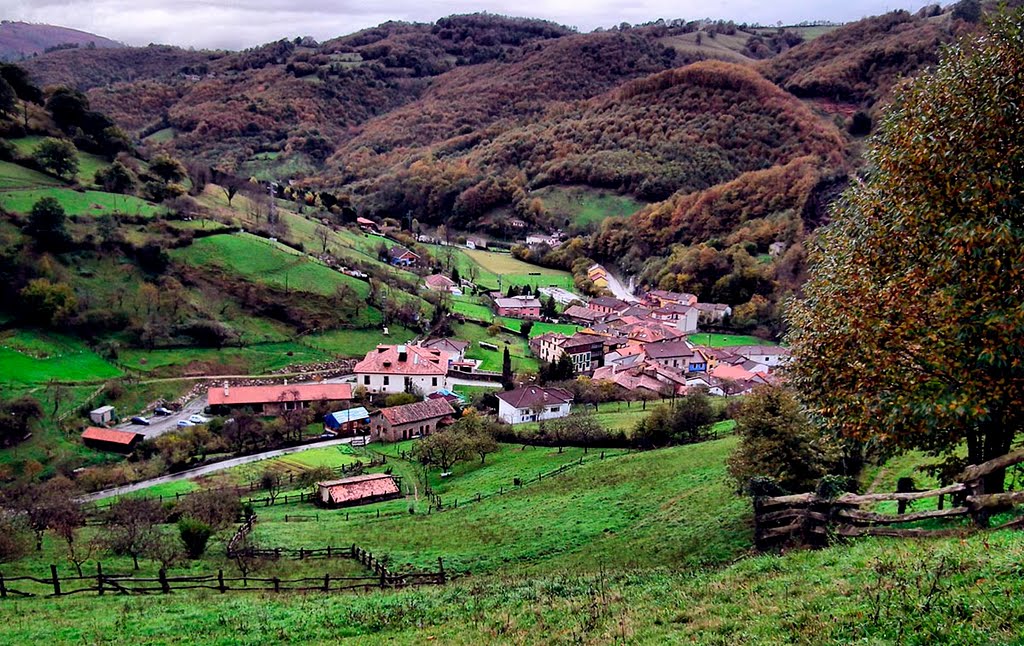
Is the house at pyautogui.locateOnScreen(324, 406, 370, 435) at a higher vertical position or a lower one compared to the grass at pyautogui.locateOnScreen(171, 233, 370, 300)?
lower

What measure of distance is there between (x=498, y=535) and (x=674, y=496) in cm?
620

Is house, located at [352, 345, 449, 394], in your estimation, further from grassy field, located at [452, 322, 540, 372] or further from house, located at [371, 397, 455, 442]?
grassy field, located at [452, 322, 540, 372]

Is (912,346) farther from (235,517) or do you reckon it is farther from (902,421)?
(235,517)

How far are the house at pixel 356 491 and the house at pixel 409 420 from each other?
12.4 metres

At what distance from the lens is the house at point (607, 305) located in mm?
89787

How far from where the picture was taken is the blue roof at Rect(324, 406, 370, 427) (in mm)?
51219

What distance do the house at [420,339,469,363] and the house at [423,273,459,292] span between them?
707 inches

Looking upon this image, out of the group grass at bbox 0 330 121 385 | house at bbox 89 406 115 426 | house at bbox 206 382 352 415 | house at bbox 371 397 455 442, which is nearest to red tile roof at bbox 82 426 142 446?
house at bbox 89 406 115 426

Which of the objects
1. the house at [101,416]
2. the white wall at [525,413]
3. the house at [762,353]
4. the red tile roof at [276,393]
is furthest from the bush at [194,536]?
the house at [762,353]

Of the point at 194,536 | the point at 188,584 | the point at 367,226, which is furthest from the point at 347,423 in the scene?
the point at 367,226

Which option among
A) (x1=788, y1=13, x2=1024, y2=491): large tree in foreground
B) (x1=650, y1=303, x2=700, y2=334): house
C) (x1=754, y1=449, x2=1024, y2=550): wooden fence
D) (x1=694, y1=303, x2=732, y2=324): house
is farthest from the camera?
(x1=694, y1=303, x2=732, y2=324): house

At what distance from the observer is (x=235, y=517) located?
30016 mm

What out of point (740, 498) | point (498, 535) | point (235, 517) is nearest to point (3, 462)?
point (235, 517)

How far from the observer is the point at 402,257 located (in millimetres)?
98062
